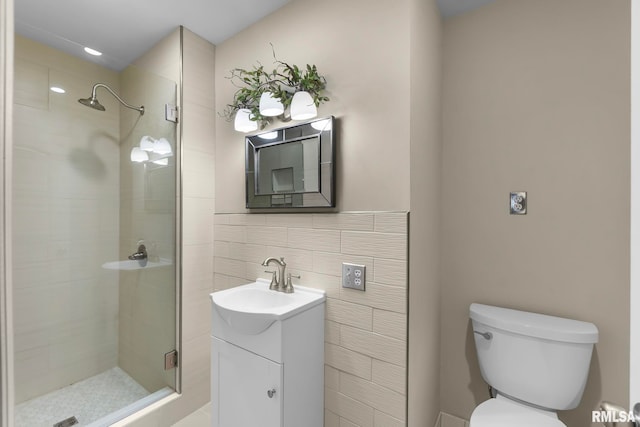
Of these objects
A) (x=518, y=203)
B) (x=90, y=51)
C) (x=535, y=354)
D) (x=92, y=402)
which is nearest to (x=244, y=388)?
(x=92, y=402)

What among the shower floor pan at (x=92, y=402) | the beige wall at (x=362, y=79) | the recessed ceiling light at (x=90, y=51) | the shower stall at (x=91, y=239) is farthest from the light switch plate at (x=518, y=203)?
the recessed ceiling light at (x=90, y=51)

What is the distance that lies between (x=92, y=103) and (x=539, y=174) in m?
2.44

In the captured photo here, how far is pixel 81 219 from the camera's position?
1.67 meters

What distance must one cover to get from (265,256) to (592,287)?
1.63 metres

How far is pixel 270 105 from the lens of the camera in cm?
149

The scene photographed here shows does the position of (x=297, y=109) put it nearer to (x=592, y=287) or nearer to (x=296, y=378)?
(x=296, y=378)

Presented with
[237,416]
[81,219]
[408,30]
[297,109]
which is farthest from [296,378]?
[408,30]

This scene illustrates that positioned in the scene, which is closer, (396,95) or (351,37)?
(396,95)

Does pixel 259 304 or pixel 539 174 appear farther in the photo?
pixel 259 304

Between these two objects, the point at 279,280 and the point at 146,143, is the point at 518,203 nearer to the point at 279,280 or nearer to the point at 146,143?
the point at 279,280

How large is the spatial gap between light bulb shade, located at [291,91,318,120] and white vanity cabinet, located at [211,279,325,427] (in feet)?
2.89
